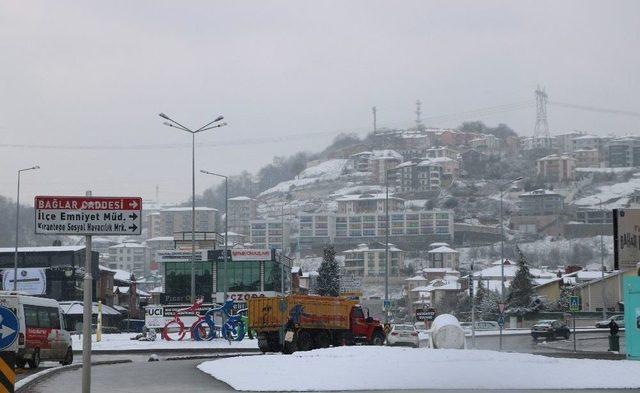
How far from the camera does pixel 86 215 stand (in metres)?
16.3

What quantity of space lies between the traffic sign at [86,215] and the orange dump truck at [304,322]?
25052 millimetres

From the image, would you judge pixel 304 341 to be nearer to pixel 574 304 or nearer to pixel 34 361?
pixel 34 361

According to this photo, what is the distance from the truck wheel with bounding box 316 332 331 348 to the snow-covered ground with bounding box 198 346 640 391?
14.7m

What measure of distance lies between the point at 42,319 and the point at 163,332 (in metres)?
23.5

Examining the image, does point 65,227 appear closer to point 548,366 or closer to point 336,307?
point 548,366

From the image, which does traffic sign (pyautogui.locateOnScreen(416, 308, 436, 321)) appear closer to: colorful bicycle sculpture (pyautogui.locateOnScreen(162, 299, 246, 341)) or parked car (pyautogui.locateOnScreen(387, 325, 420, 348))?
parked car (pyautogui.locateOnScreen(387, 325, 420, 348))

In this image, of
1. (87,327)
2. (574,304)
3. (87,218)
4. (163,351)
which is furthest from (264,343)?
(87,218)

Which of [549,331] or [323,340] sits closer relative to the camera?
[323,340]

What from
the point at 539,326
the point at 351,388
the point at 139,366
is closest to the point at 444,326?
the point at 139,366

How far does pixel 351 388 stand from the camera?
80.2 ft

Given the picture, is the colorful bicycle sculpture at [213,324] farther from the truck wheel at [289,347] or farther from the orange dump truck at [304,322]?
the truck wheel at [289,347]

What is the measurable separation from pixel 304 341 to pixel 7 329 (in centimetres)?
2741

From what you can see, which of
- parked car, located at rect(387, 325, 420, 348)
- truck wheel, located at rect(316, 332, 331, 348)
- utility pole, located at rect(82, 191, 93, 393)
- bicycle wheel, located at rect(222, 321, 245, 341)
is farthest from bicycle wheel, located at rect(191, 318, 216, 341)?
utility pole, located at rect(82, 191, 93, 393)

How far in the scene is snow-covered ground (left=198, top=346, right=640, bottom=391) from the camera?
2464cm
